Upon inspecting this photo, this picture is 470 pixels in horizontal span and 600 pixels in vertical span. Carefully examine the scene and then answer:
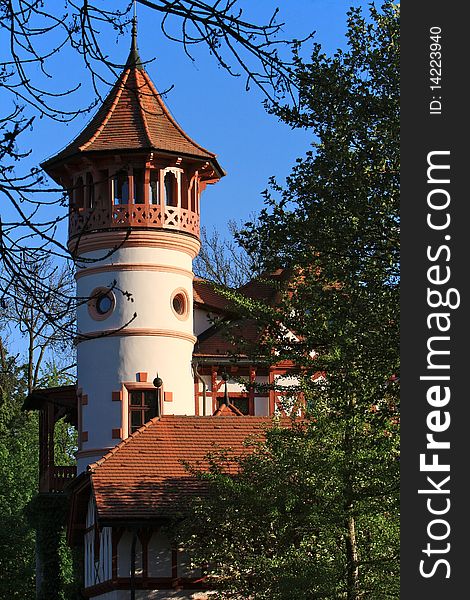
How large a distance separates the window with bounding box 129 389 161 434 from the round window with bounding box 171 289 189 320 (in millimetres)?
2342

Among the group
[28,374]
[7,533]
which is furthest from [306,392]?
[28,374]

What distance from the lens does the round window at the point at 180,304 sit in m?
39.3

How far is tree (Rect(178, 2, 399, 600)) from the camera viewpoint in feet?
64.3

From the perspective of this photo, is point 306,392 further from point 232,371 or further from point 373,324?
point 232,371

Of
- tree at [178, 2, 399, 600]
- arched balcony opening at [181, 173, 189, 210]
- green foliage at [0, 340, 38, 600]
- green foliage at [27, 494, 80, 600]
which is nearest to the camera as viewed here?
tree at [178, 2, 399, 600]

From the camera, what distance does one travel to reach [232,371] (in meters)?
40.6

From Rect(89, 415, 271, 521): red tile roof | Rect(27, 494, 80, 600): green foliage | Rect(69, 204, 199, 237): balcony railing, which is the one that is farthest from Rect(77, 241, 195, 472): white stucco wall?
Rect(89, 415, 271, 521): red tile roof


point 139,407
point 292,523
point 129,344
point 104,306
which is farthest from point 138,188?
point 292,523

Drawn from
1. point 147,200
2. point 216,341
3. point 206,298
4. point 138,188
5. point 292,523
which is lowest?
point 292,523

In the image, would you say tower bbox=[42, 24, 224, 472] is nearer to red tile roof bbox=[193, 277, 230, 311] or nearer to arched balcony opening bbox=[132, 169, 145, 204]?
arched balcony opening bbox=[132, 169, 145, 204]

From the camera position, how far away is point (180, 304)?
39562 millimetres

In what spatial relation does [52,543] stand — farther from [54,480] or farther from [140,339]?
[140,339]

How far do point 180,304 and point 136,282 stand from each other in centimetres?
160

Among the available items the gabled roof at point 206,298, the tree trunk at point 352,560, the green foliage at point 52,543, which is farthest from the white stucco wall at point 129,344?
the tree trunk at point 352,560
